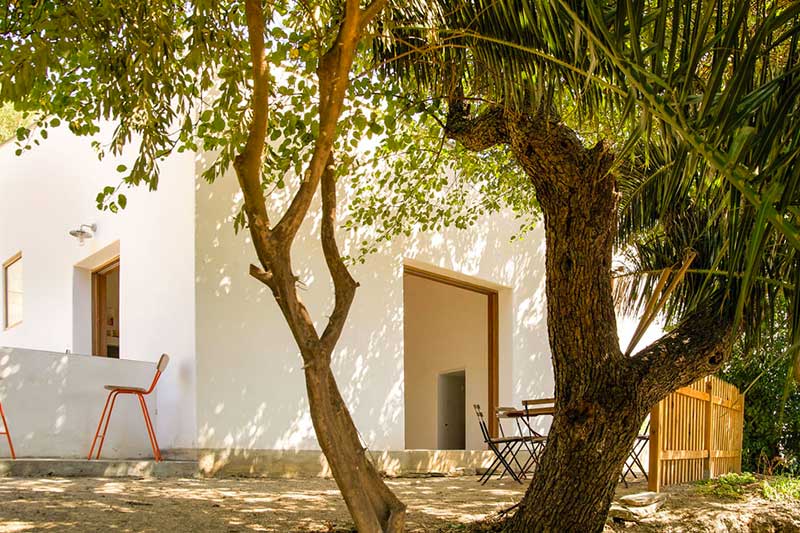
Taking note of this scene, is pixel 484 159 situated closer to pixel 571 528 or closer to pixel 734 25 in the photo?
pixel 571 528

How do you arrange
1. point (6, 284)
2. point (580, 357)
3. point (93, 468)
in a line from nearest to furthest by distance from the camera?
point (580, 357) < point (93, 468) < point (6, 284)

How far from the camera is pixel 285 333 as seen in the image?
855 centimetres

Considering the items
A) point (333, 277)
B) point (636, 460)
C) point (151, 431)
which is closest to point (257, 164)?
point (333, 277)

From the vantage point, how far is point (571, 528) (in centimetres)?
516

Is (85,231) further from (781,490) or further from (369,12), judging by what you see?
(781,490)

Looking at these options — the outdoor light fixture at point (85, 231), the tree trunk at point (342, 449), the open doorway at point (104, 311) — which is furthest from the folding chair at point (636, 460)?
the outdoor light fixture at point (85, 231)

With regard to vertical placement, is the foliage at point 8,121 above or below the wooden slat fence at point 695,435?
above

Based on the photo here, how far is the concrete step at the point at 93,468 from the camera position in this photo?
23.5 feet

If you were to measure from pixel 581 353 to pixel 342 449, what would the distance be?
6.01ft

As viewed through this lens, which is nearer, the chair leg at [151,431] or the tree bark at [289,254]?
the tree bark at [289,254]

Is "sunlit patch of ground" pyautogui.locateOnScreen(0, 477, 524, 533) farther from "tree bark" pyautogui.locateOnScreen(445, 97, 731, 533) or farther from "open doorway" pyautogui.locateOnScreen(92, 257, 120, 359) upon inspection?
"open doorway" pyautogui.locateOnScreen(92, 257, 120, 359)

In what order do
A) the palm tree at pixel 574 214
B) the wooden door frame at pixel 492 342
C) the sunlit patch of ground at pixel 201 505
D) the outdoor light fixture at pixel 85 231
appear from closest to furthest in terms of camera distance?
1. the palm tree at pixel 574 214
2. the sunlit patch of ground at pixel 201 505
3. the outdoor light fixture at pixel 85 231
4. the wooden door frame at pixel 492 342

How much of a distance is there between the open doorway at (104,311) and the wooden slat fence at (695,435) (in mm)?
6383

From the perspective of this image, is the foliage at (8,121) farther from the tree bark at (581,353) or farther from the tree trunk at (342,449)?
the tree trunk at (342,449)
